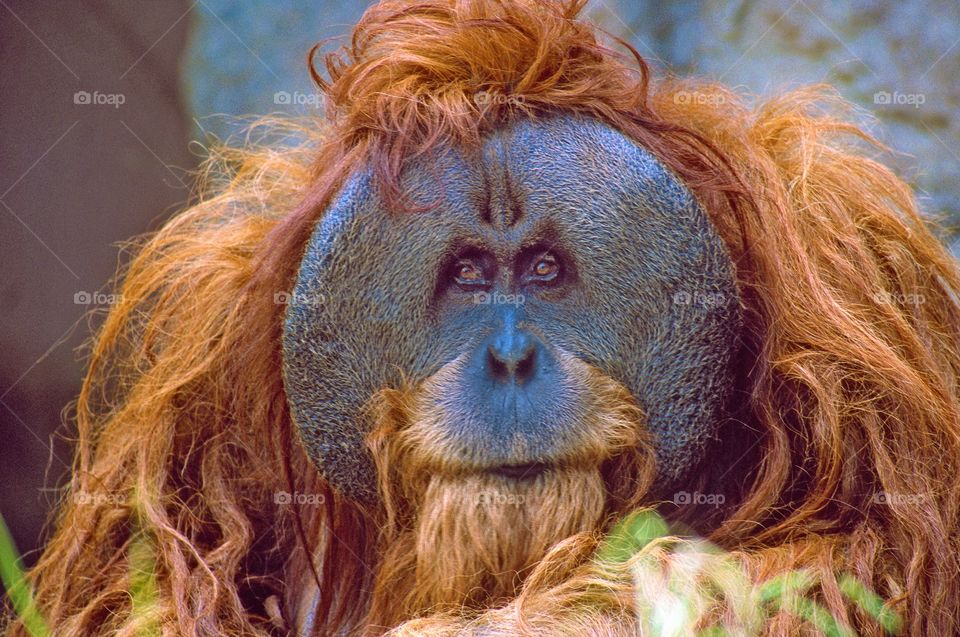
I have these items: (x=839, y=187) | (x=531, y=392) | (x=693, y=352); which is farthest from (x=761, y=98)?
(x=531, y=392)

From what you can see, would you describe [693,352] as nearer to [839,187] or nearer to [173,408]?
[839,187]

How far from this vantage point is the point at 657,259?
1.79 metres

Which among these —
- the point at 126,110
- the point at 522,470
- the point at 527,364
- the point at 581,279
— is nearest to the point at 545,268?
the point at 581,279

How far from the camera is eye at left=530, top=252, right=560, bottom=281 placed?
1.79 m

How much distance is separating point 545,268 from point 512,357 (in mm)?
159

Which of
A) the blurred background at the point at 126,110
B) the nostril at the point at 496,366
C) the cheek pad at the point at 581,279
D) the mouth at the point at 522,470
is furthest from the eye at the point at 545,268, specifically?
the blurred background at the point at 126,110

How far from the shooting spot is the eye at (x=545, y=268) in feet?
5.89

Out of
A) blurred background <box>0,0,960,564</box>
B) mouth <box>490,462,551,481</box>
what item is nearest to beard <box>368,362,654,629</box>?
mouth <box>490,462,551,481</box>

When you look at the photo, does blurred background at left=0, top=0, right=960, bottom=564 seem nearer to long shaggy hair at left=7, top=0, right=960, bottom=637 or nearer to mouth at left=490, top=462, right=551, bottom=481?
long shaggy hair at left=7, top=0, right=960, bottom=637

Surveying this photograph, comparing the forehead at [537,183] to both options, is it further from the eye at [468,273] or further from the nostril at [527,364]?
the nostril at [527,364]

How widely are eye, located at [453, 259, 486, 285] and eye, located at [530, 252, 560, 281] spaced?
0.07 meters

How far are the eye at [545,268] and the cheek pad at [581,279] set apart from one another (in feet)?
0.10

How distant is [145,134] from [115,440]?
1.07 meters

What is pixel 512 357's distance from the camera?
1.70 meters
